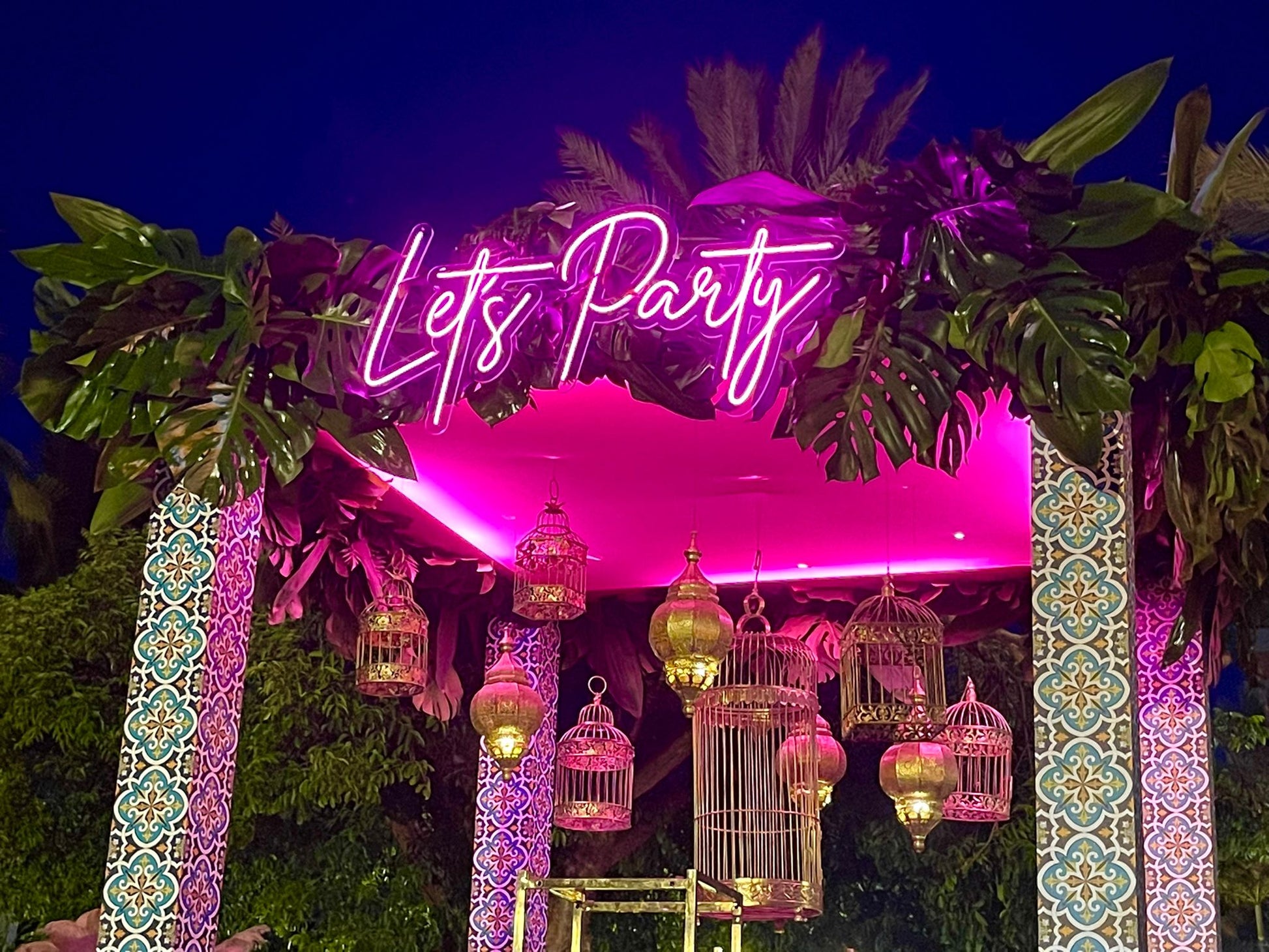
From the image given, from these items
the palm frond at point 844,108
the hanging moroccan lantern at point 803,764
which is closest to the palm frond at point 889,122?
the palm frond at point 844,108

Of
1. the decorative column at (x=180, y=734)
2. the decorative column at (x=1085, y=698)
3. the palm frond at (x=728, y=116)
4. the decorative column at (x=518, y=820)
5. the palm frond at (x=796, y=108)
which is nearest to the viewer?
the decorative column at (x=1085, y=698)

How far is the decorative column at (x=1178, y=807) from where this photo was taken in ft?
23.9

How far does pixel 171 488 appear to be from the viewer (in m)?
6.14

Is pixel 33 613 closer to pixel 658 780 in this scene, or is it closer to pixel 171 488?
pixel 658 780

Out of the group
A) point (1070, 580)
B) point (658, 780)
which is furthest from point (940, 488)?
point (658, 780)

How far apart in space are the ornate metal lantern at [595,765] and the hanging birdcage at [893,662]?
1.60m

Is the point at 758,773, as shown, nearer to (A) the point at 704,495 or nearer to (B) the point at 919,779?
(B) the point at 919,779

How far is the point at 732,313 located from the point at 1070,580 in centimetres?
137

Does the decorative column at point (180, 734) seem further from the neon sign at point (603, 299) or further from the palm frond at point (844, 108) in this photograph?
the palm frond at point (844, 108)

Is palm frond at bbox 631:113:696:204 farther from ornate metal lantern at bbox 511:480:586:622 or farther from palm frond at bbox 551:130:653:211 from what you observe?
ornate metal lantern at bbox 511:480:586:622

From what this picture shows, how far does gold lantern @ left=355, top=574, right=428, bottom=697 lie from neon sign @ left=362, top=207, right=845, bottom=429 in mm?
2311

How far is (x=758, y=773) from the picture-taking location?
8609mm

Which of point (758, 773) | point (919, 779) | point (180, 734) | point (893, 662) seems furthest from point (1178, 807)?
point (180, 734)

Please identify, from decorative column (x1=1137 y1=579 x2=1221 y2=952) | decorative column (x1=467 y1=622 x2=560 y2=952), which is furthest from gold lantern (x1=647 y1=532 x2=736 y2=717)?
decorative column (x1=467 y1=622 x2=560 y2=952)
